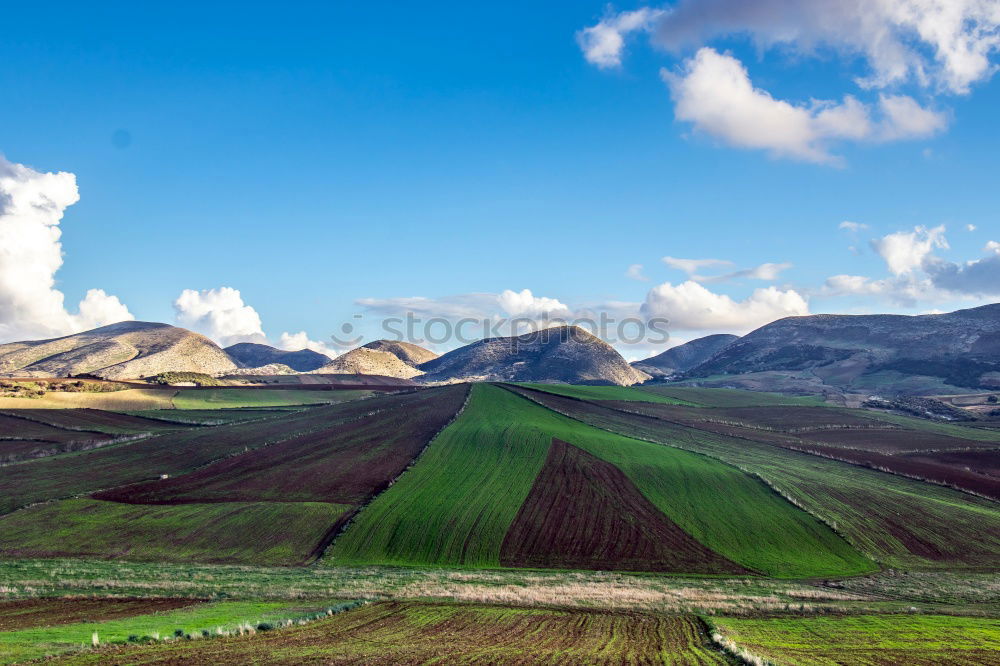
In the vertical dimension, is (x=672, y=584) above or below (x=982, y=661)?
below

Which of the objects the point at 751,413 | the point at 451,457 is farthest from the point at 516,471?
the point at 751,413

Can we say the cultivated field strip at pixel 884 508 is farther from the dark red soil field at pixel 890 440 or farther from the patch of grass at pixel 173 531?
the patch of grass at pixel 173 531

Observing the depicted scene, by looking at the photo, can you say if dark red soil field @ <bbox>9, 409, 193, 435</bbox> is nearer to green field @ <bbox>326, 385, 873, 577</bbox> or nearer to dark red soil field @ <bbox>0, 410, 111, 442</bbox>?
dark red soil field @ <bbox>0, 410, 111, 442</bbox>

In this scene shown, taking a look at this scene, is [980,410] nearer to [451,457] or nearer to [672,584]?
[451,457]

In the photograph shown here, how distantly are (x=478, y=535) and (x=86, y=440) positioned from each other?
6485 centimetres

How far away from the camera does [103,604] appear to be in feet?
93.3

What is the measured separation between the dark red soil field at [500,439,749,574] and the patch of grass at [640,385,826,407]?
82.4 meters

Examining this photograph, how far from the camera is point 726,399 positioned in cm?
15225

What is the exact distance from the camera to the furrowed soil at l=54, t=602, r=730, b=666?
1950 cm

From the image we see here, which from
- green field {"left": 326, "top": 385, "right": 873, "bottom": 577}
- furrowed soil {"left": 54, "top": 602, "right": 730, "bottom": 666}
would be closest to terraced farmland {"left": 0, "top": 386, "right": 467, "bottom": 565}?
green field {"left": 326, "top": 385, "right": 873, "bottom": 577}

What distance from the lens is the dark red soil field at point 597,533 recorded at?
4675cm

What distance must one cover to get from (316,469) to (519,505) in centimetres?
2297

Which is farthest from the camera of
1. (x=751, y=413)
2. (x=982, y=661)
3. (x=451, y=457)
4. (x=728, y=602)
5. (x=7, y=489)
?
(x=751, y=413)

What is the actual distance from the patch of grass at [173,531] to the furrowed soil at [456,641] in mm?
22189
